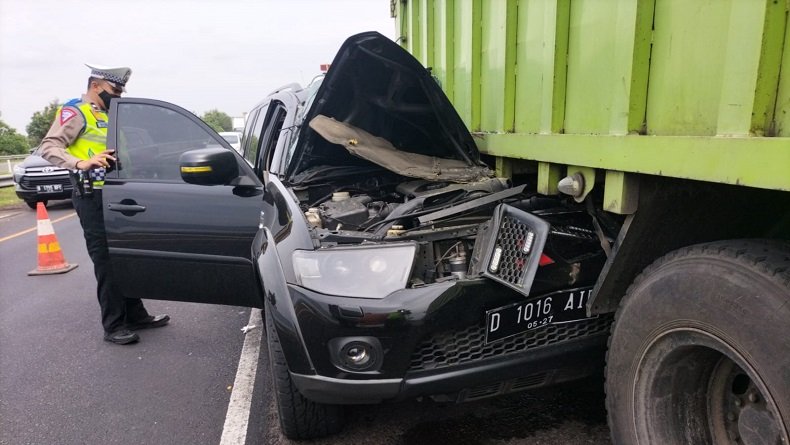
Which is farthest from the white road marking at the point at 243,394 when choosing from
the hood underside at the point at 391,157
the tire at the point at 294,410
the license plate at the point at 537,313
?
the hood underside at the point at 391,157

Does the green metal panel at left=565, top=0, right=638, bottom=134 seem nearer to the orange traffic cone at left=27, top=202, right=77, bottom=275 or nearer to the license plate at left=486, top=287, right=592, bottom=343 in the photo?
the license plate at left=486, top=287, right=592, bottom=343

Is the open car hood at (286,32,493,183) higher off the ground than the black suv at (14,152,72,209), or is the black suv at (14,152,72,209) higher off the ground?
the open car hood at (286,32,493,183)

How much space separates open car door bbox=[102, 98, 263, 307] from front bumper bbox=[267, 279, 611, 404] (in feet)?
4.64

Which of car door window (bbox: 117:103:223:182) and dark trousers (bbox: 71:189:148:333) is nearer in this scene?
car door window (bbox: 117:103:223:182)

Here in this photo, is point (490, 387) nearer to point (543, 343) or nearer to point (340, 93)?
point (543, 343)

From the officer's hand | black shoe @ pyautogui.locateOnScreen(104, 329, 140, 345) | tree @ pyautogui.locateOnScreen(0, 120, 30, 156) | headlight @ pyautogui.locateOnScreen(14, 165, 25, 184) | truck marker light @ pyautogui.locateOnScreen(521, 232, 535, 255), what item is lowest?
tree @ pyautogui.locateOnScreen(0, 120, 30, 156)

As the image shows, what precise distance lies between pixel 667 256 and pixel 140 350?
12.0ft

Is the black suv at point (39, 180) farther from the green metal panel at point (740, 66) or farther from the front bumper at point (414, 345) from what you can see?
the green metal panel at point (740, 66)

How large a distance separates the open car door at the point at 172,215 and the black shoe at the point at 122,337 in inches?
21.3

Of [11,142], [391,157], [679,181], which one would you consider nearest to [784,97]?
[679,181]

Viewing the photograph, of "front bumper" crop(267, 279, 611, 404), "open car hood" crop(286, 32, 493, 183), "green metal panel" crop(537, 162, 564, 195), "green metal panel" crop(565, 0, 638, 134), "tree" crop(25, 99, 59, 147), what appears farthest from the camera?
"tree" crop(25, 99, 59, 147)

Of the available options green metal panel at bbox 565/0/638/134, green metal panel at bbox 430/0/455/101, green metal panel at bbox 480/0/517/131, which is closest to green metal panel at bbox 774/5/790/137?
green metal panel at bbox 565/0/638/134

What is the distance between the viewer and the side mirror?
10.1 feet

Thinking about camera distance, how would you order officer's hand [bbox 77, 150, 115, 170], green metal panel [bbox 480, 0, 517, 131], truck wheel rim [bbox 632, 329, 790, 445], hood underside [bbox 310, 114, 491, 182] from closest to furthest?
truck wheel rim [bbox 632, 329, 790, 445] → green metal panel [bbox 480, 0, 517, 131] → hood underside [bbox 310, 114, 491, 182] → officer's hand [bbox 77, 150, 115, 170]
